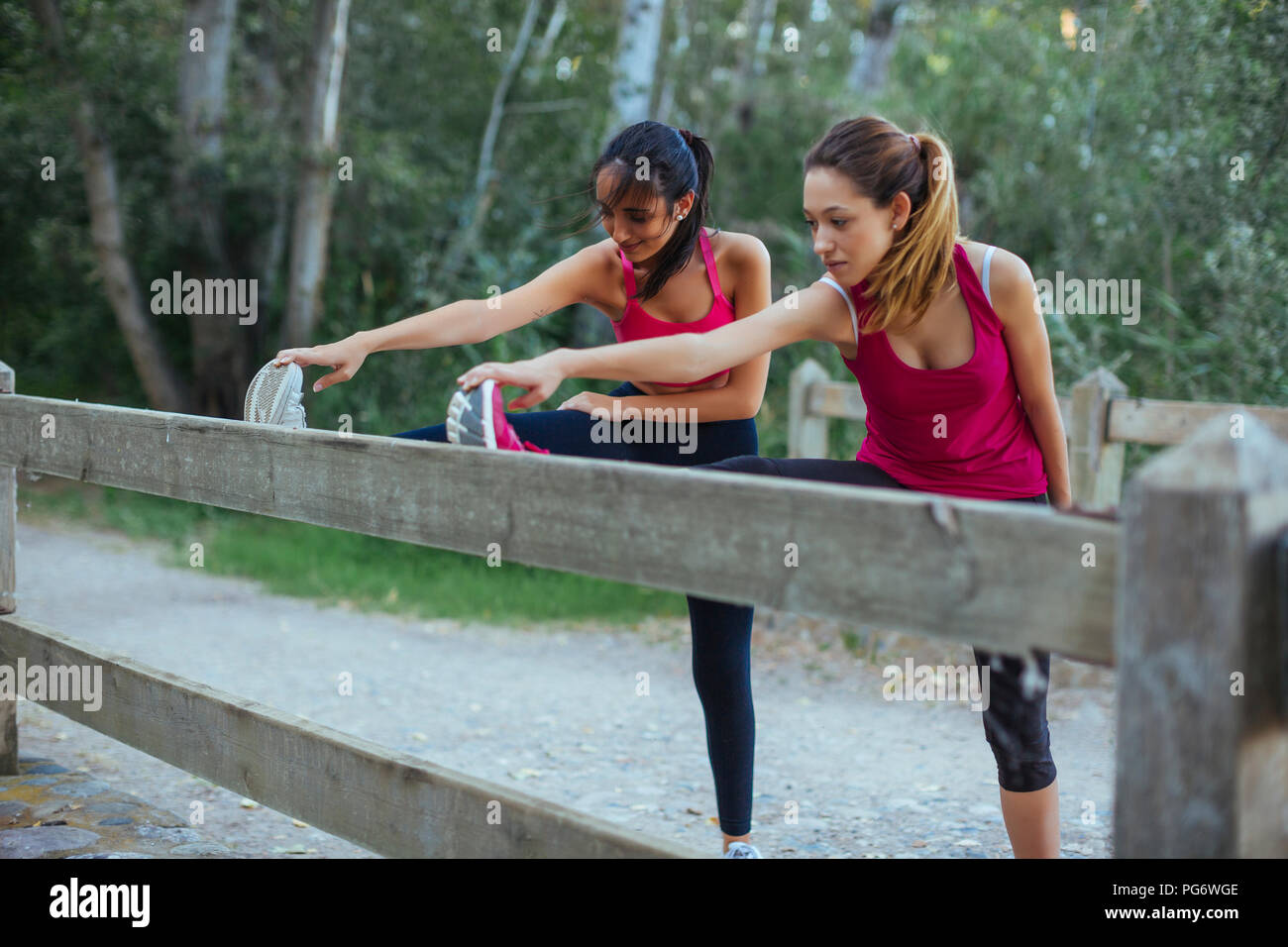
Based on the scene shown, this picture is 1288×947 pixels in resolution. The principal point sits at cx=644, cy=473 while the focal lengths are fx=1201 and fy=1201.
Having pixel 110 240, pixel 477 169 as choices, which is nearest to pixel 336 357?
pixel 110 240

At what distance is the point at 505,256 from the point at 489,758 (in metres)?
6.88

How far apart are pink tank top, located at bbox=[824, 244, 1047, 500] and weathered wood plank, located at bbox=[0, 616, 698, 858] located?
1.12 metres

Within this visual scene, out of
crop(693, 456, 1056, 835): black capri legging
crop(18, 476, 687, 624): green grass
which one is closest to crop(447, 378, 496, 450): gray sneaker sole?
crop(693, 456, 1056, 835): black capri legging

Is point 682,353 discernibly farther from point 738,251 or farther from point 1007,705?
point 1007,705

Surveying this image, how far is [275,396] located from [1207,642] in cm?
205

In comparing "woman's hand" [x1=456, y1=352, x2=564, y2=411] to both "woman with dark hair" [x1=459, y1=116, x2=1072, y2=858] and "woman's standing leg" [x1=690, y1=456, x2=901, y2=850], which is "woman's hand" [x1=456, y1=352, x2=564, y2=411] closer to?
"woman with dark hair" [x1=459, y1=116, x2=1072, y2=858]

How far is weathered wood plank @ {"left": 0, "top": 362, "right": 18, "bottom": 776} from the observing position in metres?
3.52

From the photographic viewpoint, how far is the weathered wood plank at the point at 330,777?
6.53 feet

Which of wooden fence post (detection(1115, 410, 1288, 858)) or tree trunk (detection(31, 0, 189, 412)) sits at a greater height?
tree trunk (detection(31, 0, 189, 412))

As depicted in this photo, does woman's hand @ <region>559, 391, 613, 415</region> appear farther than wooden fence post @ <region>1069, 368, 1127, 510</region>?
No

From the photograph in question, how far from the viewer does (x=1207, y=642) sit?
1346 mm
